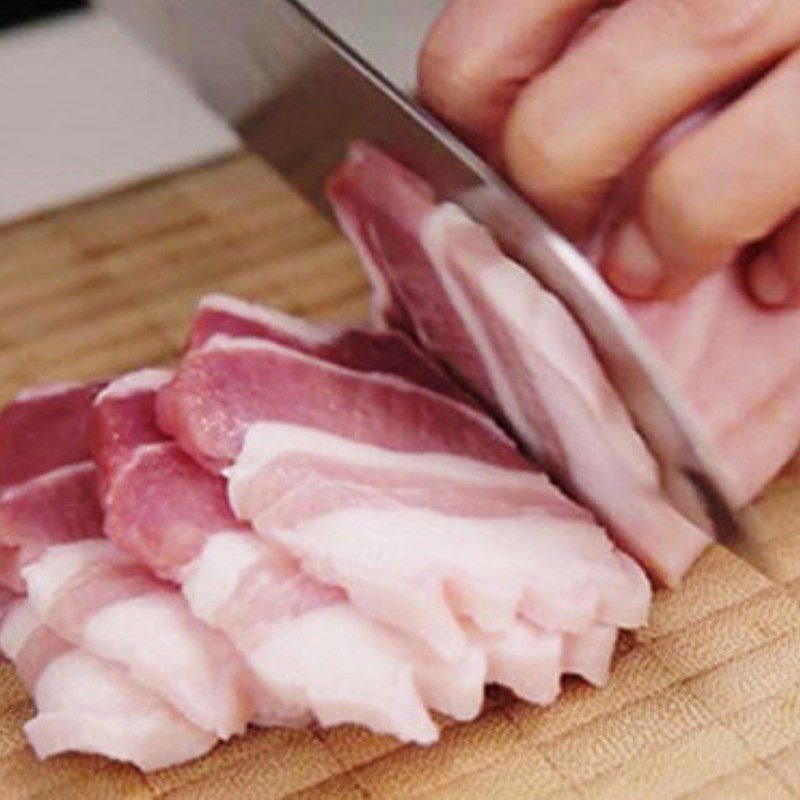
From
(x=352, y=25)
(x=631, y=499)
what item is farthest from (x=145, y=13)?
(x=631, y=499)

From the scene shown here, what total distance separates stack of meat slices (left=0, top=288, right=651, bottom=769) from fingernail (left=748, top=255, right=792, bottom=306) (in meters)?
0.25

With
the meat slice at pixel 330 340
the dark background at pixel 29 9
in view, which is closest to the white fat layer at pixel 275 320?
the meat slice at pixel 330 340

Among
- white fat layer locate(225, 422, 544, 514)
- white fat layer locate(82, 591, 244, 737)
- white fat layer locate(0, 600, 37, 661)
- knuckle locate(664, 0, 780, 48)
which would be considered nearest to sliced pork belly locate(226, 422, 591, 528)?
→ white fat layer locate(225, 422, 544, 514)

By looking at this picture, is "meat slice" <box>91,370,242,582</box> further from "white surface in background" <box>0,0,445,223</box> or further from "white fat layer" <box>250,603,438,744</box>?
"white surface in background" <box>0,0,445,223</box>

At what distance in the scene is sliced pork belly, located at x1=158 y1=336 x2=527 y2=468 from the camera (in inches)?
62.4

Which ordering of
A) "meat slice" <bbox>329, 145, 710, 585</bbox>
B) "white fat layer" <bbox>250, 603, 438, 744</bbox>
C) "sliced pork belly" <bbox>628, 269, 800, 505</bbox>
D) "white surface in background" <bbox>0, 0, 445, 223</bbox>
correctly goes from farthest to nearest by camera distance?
"white surface in background" <bbox>0, 0, 445, 223</bbox>
"sliced pork belly" <bbox>628, 269, 800, 505</bbox>
"meat slice" <bbox>329, 145, 710, 585</bbox>
"white fat layer" <bbox>250, 603, 438, 744</bbox>

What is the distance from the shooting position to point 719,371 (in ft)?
5.58

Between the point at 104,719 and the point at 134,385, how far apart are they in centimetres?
32

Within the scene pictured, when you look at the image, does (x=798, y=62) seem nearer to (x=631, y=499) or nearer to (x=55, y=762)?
(x=631, y=499)

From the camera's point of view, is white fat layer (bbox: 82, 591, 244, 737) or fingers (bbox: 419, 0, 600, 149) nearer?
white fat layer (bbox: 82, 591, 244, 737)

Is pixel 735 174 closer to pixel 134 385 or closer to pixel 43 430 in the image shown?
pixel 134 385

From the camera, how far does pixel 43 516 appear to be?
5.46 feet

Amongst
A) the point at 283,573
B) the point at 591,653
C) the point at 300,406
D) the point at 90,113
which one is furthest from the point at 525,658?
the point at 90,113

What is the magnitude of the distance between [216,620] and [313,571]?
81 mm
